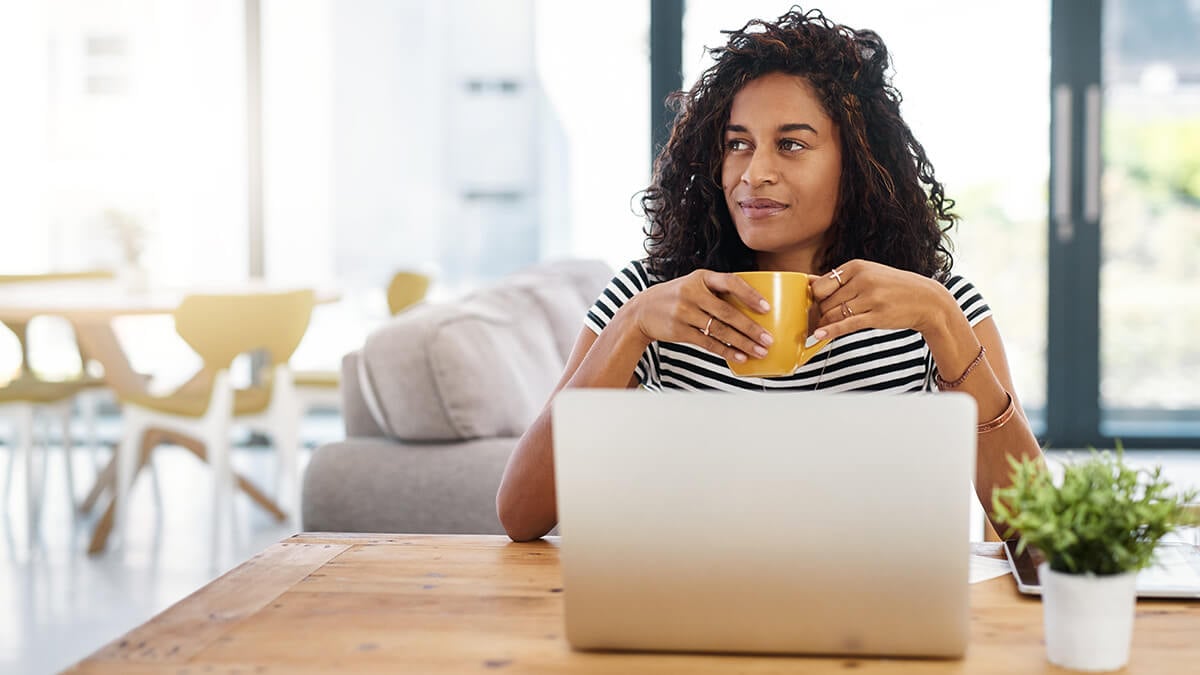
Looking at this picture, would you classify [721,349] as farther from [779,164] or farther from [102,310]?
[102,310]

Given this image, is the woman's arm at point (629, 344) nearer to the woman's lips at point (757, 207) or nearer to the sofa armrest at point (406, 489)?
the woman's lips at point (757, 207)

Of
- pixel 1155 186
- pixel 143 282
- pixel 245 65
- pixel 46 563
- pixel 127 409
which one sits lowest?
pixel 46 563

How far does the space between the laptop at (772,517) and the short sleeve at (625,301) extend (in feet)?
2.38

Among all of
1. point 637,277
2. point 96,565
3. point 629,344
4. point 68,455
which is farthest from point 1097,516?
point 68,455

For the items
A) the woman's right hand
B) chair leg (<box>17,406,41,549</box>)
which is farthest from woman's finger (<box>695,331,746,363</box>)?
chair leg (<box>17,406,41,549</box>)

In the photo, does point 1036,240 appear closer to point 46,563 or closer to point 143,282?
point 143,282

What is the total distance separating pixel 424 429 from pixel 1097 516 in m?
1.43

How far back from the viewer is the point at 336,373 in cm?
416

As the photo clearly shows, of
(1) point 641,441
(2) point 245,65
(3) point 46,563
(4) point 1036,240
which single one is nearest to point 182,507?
(3) point 46,563

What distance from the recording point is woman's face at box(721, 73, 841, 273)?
58.8 inches

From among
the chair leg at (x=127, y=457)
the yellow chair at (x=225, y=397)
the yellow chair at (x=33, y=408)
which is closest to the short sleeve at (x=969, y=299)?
the yellow chair at (x=225, y=397)

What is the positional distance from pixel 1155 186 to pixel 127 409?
3.79 m

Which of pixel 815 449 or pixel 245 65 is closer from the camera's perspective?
pixel 815 449

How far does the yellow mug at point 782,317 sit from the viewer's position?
102 centimetres
